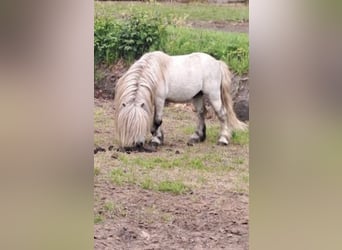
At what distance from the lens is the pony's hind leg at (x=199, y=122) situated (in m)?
2.89

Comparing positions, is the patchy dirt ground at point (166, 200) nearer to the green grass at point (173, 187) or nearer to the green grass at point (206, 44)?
the green grass at point (173, 187)

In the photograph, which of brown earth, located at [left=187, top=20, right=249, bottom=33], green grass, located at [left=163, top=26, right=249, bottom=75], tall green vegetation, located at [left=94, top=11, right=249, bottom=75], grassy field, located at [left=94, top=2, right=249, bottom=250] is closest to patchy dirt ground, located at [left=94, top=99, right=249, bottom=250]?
grassy field, located at [left=94, top=2, right=249, bottom=250]

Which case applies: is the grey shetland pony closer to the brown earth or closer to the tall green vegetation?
the tall green vegetation

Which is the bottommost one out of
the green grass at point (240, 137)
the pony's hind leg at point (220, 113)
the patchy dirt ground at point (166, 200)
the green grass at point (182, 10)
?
the patchy dirt ground at point (166, 200)

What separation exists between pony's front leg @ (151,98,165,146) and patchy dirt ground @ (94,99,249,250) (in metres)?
0.12

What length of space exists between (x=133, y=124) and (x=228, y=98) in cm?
57

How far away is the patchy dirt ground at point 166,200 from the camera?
282 cm

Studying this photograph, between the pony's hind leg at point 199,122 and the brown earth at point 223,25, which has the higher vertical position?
the brown earth at point 223,25

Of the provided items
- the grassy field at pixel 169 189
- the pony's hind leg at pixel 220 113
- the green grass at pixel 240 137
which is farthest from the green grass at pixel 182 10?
the green grass at pixel 240 137
